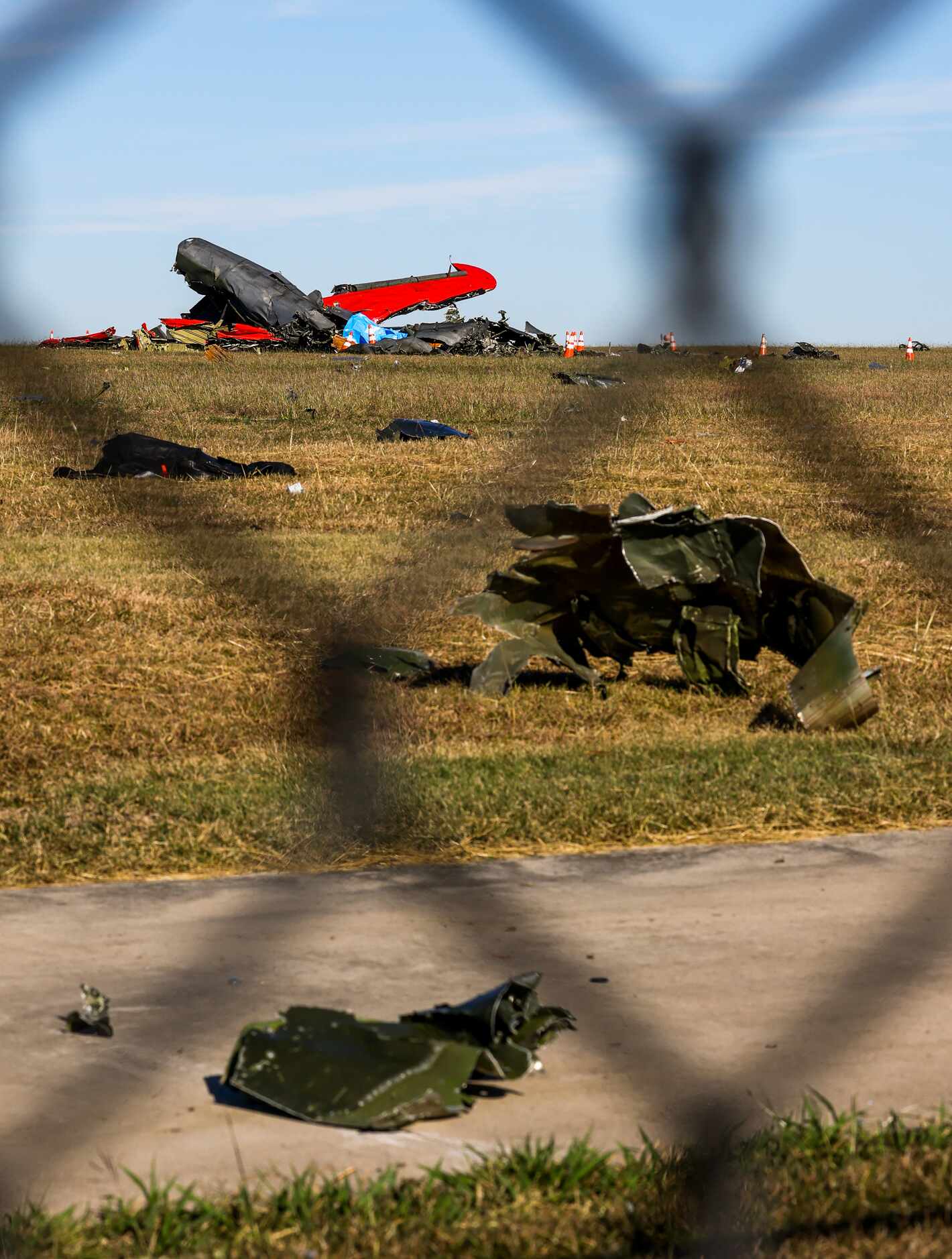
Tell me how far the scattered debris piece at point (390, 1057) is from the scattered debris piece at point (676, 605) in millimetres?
2485

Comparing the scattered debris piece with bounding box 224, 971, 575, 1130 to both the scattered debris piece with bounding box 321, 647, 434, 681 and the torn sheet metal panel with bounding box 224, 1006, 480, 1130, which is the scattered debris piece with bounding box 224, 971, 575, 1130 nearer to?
the torn sheet metal panel with bounding box 224, 1006, 480, 1130

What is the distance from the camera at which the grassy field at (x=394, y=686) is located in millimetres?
1559

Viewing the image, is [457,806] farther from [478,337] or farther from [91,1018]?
[478,337]

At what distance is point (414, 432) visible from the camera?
14211 mm

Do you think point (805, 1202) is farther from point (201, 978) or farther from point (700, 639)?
point (700, 639)

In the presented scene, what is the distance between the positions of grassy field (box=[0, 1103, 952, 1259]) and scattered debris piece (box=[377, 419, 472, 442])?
11.6m

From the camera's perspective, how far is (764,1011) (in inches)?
117

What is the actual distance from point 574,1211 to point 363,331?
36.5m

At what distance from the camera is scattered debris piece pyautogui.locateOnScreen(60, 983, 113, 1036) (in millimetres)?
2844

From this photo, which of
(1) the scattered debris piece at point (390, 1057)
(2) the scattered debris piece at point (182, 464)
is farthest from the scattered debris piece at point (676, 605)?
(1) the scattered debris piece at point (390, 1057)

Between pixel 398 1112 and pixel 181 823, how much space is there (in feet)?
6.14

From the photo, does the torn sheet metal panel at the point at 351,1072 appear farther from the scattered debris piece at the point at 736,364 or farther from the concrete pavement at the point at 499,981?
the scattered debris piece at the point at 736,364

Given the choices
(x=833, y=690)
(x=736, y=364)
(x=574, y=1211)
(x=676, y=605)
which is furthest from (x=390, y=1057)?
(x=676, y=605)

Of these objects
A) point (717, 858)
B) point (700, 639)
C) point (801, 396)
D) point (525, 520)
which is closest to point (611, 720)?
point (700, 639)
